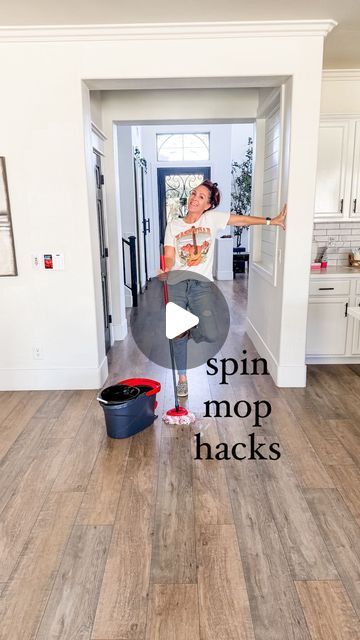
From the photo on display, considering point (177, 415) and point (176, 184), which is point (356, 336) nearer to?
point (177, 415)

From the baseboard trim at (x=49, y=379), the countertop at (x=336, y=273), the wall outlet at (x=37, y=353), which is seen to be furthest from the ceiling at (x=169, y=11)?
the baseboard trim at (x=49, y=379)

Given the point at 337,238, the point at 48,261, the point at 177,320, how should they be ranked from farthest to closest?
the point at 337,238 < the point at 48,261 < the point at 177,320

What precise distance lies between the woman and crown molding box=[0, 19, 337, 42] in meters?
1.02

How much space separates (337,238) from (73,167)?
8.52ft

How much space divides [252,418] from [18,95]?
280 centimetres

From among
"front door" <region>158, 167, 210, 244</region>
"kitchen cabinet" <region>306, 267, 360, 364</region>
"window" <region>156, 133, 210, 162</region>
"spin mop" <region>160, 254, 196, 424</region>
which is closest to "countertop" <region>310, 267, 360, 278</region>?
"kitchen cabinet" <region>306, 267, 360, 364</region>

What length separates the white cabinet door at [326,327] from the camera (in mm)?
3795

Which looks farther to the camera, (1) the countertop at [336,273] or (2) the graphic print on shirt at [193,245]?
(1) the countertop at [336,273]

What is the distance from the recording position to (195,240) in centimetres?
293

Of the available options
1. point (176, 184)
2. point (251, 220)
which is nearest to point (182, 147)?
point (176, 184)

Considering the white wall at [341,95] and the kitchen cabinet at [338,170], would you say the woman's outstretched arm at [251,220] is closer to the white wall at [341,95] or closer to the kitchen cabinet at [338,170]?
the kitchen cabinet at [338,170]

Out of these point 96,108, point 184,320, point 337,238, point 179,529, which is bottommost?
point 179,529

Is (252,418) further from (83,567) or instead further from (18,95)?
(18,95)

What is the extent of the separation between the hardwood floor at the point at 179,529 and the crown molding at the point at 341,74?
2.86m
